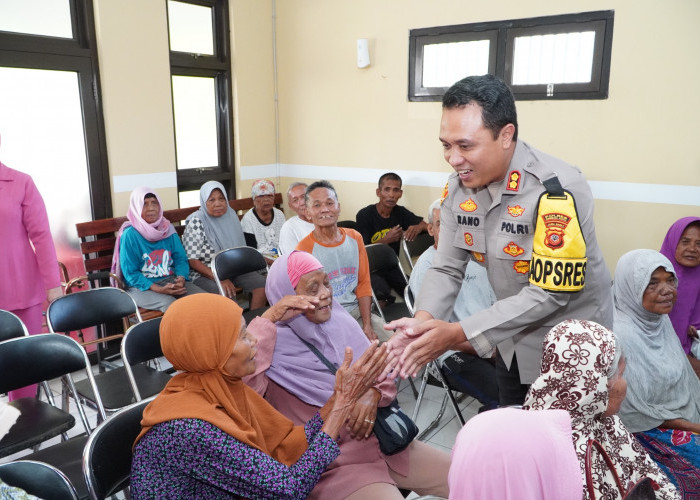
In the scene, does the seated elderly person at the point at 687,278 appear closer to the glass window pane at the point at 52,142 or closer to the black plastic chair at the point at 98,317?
the black plastic chair at the point at 98,317

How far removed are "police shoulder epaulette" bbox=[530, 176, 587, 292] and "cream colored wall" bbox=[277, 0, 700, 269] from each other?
272cm

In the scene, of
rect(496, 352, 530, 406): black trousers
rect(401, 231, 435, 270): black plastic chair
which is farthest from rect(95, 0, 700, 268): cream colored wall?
rect(496, 352, 530, 406): black trousers

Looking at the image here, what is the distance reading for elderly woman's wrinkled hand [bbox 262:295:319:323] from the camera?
2.19 metres

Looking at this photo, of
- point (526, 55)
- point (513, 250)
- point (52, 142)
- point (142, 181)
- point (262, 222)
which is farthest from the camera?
point (262, 222)

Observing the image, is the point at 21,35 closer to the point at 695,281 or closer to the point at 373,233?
the point at 373,233

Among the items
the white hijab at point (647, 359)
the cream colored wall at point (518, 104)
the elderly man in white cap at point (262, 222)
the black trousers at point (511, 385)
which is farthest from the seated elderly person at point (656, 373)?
the elderly man in white cap at point (262, 222)

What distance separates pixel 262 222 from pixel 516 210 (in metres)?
3.63

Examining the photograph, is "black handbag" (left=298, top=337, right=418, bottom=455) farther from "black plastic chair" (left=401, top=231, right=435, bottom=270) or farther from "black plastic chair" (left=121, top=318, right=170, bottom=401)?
"black plastic chair" (left=401, top=231, right=435, bottom=270)

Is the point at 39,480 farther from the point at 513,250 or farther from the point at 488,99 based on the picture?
the point at 488,99

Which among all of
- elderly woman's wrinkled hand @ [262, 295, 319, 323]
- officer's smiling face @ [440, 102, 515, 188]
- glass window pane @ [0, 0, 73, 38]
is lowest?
elderly woman's wrinkled hand @ [262, 295, 319, 323]

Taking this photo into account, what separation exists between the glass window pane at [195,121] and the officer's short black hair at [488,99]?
13.0ft

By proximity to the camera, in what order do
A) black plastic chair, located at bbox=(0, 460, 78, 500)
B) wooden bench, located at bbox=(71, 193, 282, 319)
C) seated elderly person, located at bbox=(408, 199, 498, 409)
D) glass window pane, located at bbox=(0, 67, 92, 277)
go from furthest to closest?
wooden bench, located at bbox=(71, 193, 282, 319) < glass window pane, located at bbox=(0, 67, 92, 277) < seated elderly person, located at bbox=(408, 199, 498, 409) < black plastic chair, located at bbox=(0, 460, 78, 500)

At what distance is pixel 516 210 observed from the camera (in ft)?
5.69

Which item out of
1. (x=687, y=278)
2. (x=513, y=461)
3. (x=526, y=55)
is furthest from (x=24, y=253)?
→ (x=687, y=278)
